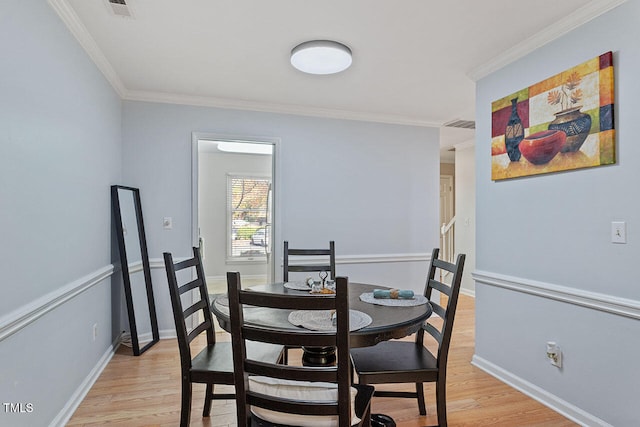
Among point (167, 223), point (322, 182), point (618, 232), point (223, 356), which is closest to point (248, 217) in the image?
point (322, 182)

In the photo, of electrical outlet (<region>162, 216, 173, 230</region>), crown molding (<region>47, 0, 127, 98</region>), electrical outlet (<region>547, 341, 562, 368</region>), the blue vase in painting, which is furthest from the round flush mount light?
electrical outlet (<region>547, 341, 562, 368</region>)

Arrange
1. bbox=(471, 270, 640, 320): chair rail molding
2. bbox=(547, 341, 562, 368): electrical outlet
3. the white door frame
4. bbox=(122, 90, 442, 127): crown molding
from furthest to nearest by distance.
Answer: the white door frame < bbox=(122, 90, 442, 127): crown molding < bbox=(547, 341, 562, 368): electrical outlet < bbox=(471, 270, 640, 320): chair rail molding

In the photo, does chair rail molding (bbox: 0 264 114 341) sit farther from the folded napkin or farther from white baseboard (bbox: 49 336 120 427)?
the folded napkin

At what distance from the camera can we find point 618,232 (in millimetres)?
2025

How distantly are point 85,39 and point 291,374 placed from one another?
2527 millimetres

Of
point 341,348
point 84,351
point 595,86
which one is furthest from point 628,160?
point 84,351

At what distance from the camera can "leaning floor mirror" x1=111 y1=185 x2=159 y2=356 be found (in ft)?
10.7

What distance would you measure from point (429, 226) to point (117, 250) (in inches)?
135

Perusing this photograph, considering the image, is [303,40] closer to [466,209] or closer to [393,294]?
[393,294]

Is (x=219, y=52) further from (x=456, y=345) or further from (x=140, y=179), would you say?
(x=456, y=345)

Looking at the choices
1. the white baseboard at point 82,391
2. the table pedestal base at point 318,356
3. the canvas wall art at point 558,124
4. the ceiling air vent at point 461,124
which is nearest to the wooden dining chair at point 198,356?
the table pedestal base at point 318,356

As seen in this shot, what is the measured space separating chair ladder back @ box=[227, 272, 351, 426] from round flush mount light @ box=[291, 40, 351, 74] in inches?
73.8

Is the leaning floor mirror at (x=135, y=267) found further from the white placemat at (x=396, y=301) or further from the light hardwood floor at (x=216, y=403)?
the white placemat at (x=396, y=301)

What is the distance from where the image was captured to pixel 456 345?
139 inches
